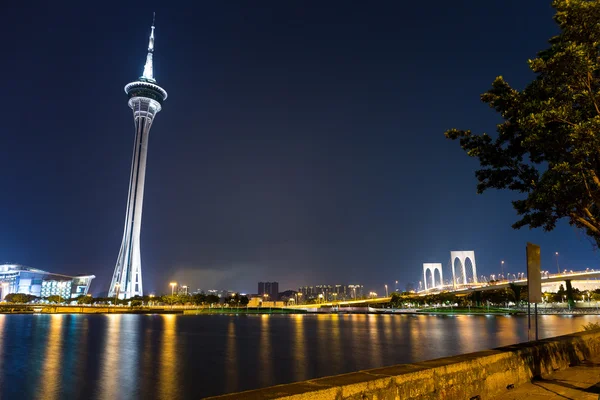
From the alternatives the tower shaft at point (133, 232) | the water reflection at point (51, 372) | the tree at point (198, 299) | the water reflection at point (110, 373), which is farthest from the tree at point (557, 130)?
the tree at point (198, 299)

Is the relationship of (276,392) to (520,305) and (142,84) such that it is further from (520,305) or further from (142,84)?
(142,84)

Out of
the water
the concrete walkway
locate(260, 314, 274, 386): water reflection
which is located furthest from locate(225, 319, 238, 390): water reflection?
the concrete walkway

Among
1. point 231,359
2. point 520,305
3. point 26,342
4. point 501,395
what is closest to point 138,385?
point 231,359

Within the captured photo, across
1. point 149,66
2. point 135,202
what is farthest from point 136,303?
point 149,66

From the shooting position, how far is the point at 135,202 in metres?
148

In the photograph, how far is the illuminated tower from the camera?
146 meters

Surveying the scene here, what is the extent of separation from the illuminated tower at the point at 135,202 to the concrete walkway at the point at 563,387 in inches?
5852

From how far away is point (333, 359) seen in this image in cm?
3086

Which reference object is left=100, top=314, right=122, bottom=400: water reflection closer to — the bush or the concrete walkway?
the concrete walkway

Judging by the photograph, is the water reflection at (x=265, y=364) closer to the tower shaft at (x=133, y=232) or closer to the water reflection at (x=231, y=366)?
the water reflection at (x=231, y=366)

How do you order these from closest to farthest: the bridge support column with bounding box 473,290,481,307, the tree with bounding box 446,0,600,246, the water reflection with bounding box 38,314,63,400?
the tree with bounding box 446,0,600,246, the water reflection with bounding box 38,314,63,400, the bridge support column with bounding box 473,290,481,307

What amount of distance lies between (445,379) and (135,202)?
15275 centimetres

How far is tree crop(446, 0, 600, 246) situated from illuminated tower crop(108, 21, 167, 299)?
479 feet

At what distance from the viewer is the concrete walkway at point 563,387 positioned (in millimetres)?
8312
